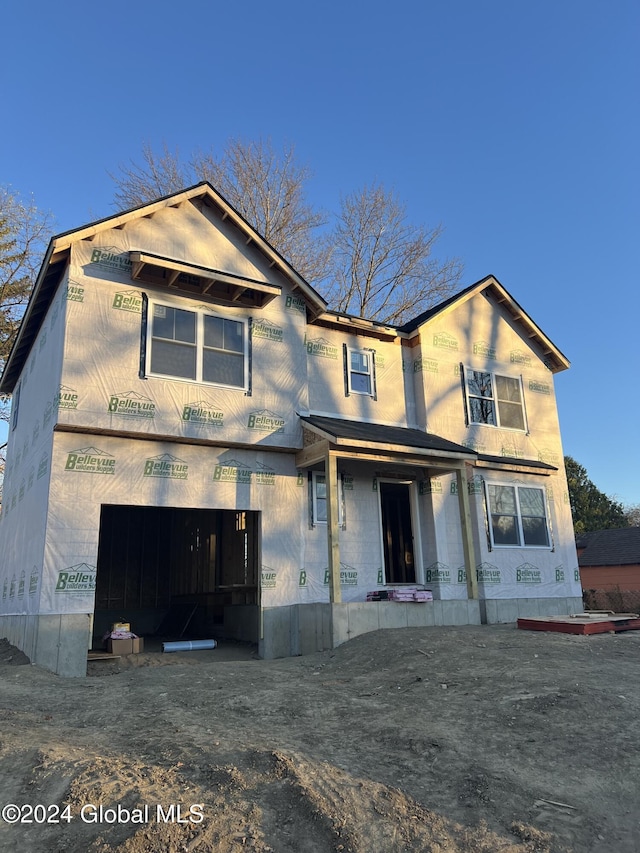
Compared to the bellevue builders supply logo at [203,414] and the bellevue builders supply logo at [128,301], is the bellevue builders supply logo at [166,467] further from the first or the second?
the bellevue builders supply logo at [128,301]

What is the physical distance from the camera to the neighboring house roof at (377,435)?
38.5 ft

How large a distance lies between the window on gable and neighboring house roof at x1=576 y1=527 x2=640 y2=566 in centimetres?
2235

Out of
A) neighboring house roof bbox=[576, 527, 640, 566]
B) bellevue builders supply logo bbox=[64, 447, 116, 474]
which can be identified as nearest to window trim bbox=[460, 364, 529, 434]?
bellevue builders supply logo bbox=[64, 447, 116, 474]

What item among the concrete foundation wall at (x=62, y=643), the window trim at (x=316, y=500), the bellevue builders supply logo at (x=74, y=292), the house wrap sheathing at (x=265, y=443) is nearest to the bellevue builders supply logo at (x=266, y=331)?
the house wrap sheathing at (x=265, y=443)

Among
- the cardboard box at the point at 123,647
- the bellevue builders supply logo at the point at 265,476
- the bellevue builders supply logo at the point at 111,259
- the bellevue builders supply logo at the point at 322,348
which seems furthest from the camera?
the bellevue builders supply logo at the point at 322,348

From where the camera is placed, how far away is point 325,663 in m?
9.89

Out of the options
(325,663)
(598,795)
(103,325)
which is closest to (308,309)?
(103,325)

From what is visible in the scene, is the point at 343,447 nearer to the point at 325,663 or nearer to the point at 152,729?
the point at 325,663

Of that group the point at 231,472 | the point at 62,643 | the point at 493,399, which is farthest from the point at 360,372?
the point at 62,643

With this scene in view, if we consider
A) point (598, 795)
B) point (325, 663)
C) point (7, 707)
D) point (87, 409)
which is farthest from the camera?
point (87, 409)

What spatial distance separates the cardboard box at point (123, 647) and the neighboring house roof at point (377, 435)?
5.03 m

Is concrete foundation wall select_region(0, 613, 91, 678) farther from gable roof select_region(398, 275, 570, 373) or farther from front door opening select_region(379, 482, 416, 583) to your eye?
gable roof select_region(398, 275, 570, 373)

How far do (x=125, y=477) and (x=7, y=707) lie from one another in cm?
444

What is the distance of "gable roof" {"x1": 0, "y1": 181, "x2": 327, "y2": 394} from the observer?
11202mm
